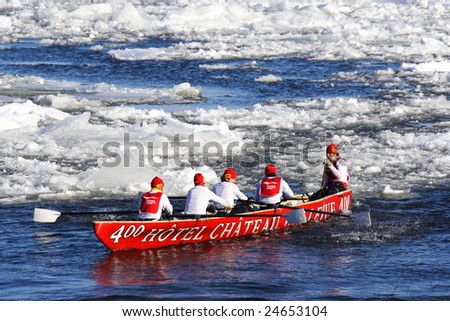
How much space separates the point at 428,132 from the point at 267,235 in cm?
967

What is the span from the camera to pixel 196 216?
634 inches

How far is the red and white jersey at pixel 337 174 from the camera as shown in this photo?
1864 cm

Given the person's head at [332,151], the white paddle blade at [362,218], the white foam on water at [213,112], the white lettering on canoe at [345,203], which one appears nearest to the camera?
the white paddle blade at [362,218]

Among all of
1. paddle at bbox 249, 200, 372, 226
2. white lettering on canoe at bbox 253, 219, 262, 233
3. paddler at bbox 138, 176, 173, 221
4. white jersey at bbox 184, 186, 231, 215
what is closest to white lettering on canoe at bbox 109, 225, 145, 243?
paddler at bbox 138, 176, 173, 221

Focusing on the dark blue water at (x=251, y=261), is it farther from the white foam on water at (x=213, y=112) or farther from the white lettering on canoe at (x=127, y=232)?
the white foam on water at (x=213, y=112)

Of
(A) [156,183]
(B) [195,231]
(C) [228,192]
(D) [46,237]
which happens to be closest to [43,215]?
(D) [46,237]

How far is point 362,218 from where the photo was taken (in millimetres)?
16969

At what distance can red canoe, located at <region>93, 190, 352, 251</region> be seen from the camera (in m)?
15.4

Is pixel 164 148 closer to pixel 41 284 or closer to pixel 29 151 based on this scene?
pixel 29 151

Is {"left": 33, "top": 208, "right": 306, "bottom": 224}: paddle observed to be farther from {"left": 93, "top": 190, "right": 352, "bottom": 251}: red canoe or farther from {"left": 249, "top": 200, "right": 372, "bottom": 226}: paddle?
{"left": 249, "top": 200, "right": 372, "bottom": 226}: paddle

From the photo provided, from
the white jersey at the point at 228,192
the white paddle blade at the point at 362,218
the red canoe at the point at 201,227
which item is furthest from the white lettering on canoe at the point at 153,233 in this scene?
the white paddle blade at the point at 362,218

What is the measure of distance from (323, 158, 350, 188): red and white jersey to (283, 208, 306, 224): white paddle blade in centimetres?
208

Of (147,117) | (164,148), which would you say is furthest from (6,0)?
(164,148)

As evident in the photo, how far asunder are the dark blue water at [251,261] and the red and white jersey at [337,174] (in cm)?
69
